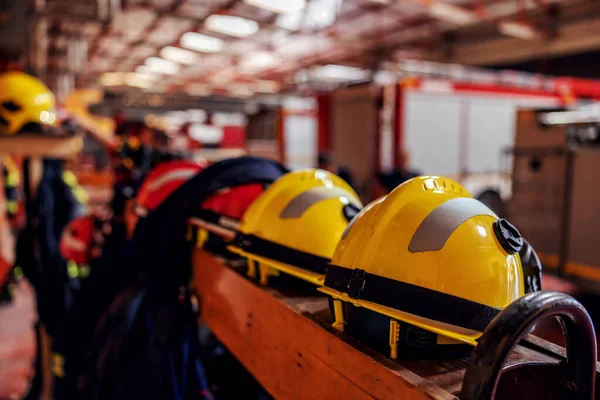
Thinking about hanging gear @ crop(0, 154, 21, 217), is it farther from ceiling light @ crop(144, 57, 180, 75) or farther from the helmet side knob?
ceiling light @ crop(144, 57, 180, 75)

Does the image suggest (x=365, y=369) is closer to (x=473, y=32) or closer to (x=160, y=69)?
(x=473, y=32)

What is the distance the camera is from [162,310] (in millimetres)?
1446

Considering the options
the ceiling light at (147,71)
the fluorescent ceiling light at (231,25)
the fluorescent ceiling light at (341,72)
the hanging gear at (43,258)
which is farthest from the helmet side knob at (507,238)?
the ceiling light at (147,71)

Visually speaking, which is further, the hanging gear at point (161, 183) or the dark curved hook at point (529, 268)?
the hanging gear at point (161, 183)

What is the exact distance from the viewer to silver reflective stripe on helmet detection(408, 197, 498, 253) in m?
0.81

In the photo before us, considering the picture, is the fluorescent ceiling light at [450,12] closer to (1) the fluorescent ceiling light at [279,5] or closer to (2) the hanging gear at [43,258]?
(1) the fluorescent ceiling light at [279,5]

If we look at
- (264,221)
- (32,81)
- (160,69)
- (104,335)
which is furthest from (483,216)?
(160,69)

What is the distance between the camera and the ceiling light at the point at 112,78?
16.9 meters

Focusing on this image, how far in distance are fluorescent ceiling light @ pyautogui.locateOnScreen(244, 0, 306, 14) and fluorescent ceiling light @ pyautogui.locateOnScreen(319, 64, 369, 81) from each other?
6.06 metres

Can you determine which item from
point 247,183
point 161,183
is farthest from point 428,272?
point 161,183

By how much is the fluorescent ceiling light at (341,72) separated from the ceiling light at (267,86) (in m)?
3.11

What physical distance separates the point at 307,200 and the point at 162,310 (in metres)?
0.62

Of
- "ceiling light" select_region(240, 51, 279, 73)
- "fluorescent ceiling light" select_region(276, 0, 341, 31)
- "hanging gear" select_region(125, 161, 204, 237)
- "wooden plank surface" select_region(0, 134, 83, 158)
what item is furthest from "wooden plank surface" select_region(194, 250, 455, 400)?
"ceiling light" select_region(240, 51, 279, 73)

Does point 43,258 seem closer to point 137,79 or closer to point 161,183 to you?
point 161,183
